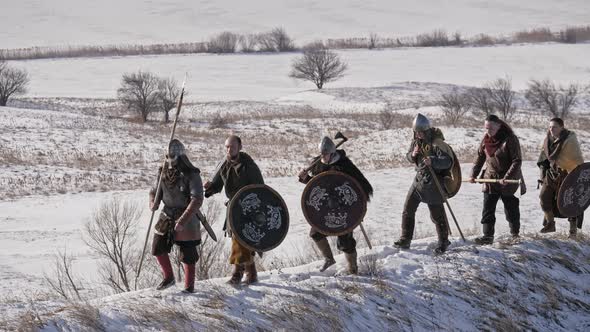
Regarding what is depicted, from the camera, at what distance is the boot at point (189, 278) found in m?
7.72

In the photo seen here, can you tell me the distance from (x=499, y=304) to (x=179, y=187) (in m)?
4.04

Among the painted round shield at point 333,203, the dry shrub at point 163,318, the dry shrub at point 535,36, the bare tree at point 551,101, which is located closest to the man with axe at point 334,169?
the painted round shield at point 333,203

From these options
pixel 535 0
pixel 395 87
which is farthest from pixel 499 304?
pixel 535 0

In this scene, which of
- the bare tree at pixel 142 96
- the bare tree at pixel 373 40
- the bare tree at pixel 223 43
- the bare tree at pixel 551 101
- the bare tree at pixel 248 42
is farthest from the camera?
the bare tree at pixel 248 42

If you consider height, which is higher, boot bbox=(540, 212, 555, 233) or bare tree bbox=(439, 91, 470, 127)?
boot bbox=(540, 212, 555, 233)

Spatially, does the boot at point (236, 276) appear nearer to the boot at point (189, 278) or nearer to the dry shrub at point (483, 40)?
the boot at point (189, 278)

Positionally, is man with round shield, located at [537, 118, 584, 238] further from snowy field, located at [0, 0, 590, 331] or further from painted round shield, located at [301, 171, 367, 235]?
painted round shield, located at [301, 171, 367, 235]

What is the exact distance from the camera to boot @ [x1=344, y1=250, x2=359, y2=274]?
27.8 ft

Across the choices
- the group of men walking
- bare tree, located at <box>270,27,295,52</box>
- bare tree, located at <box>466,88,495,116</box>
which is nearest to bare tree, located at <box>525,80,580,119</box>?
bare tree, located at <box>466,88,495,116</box>

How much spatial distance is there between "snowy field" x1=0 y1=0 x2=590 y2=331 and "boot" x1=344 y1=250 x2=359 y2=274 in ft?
0.53

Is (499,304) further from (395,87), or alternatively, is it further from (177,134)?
(395,87)

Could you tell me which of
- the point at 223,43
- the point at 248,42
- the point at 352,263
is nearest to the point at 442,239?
the point at 352,263

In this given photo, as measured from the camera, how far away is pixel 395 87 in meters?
56.8

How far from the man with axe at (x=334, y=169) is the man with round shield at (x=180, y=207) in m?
1.45
